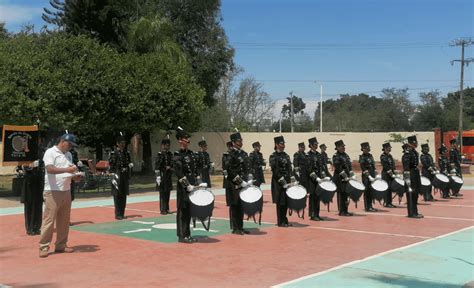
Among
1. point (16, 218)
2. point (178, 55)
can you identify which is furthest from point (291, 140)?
point (16, 218)

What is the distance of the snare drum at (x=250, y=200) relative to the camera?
35.9 feet

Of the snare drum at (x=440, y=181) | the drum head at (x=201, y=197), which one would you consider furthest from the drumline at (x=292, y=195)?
the snare drum at (x=440, y=181)

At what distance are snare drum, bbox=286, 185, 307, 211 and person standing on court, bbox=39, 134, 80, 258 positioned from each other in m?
4.77

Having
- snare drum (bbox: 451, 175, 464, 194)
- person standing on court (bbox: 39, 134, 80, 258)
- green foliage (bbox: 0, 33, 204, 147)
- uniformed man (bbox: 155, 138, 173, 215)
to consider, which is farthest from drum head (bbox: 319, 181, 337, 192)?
green foliage (bbox: 0, 33, 204, 147)

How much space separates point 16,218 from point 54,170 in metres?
6.20

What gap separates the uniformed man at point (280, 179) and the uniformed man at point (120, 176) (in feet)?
13.6

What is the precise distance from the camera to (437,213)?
15109 mm

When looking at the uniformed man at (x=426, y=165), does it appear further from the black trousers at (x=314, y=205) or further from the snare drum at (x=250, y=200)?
the snare drum at (x=250, y=200)

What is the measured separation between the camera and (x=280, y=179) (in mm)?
12055

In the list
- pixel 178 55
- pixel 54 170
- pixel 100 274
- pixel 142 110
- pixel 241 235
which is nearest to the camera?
pixel 100 274

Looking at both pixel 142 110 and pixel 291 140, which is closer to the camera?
pixel 142 110

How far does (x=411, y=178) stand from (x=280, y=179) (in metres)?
4.13

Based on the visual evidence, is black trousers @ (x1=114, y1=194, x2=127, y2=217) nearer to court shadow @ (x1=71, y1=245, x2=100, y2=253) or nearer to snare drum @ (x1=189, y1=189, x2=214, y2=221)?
court shadow @ (x1=71, y1=245, x2=100, y2=253)

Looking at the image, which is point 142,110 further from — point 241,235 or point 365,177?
point 241,235
